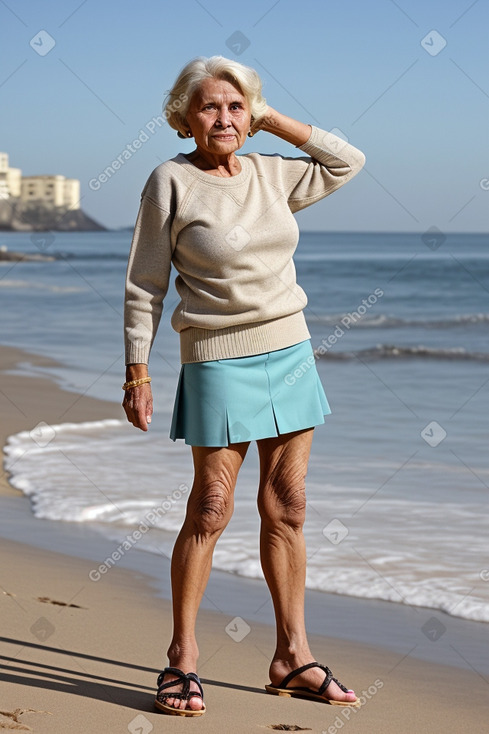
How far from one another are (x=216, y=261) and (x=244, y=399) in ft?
1.18

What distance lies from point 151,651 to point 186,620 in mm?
469

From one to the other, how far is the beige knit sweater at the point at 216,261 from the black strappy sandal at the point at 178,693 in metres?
0.79

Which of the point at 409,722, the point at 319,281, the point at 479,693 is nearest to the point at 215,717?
the point at 409,722

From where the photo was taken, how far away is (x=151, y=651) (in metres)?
2.98

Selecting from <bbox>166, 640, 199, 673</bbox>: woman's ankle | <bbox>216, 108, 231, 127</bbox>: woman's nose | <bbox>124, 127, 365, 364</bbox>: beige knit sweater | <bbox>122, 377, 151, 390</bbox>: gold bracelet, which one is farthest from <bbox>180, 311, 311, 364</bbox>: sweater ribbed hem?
<bbox>166, 640, 199, 673</bbox>: woman's ankle

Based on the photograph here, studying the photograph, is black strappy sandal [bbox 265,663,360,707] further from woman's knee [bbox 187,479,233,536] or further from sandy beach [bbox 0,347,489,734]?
woman's knee [bbox 187,479,233,536]

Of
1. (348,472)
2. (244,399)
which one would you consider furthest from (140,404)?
(348,472)

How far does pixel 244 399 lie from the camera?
2572 millimetres

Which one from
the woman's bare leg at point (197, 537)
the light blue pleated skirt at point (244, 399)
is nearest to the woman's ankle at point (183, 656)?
the woman's bare leg at point (197, 537)

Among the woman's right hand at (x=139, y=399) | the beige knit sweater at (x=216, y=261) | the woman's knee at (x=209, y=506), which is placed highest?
the beige knit sweater at (x=216, y=261)

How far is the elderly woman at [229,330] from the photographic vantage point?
2.51 m

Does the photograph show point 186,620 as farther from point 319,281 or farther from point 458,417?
point 319,281

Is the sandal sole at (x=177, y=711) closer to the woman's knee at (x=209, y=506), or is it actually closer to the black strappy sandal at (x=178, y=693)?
the black strappy sandal at (x=178, y=693)

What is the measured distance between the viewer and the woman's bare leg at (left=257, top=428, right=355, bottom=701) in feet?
8.77
